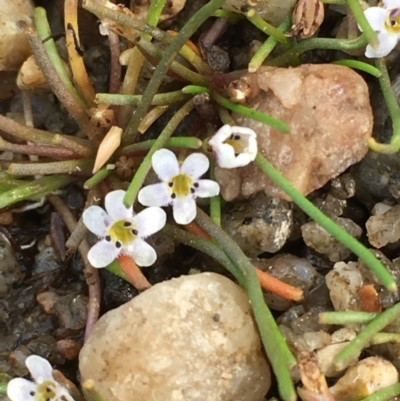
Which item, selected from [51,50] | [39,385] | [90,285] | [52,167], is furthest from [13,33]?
[39,385]

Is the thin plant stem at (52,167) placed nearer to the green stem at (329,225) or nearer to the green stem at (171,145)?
the green stem at (171,145)

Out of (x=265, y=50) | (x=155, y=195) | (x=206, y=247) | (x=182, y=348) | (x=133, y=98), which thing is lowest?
(x=182, y=348)

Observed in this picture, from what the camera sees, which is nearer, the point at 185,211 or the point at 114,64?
the point at 185,211

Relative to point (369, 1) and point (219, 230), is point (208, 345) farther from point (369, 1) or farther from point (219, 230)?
point (369, 1)

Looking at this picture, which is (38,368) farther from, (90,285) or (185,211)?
(185,211)

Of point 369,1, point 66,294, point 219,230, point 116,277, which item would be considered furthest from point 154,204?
point 369,1
